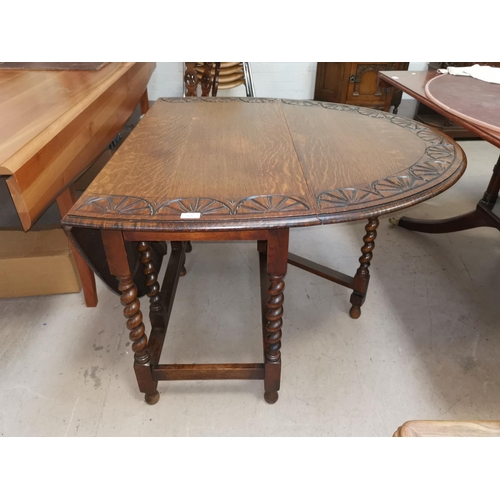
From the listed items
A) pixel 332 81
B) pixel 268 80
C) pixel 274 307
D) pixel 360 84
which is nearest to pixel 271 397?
pixel 274 307

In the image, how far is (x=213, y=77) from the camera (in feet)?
7.51

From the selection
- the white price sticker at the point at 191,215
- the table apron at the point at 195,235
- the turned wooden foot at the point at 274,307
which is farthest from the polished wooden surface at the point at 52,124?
the turned wooden foot at the point at 274,307

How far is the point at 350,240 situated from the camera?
2096 millimetres

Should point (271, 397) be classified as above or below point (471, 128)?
below

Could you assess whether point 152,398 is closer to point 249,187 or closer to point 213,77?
point 249,187

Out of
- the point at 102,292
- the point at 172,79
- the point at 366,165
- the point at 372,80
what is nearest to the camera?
the point at 366,165

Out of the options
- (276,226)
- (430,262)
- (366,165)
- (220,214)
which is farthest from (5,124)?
(430,262)

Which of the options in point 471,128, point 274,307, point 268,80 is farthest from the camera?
point 268,80

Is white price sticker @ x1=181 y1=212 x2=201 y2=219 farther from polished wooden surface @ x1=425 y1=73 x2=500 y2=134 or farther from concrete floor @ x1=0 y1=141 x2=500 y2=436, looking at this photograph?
polished wooden surface @ x1=425 y1=73 x2=500 y2=134

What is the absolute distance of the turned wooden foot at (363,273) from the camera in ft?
4.50

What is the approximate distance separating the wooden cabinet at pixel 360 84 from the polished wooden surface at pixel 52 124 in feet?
6.23

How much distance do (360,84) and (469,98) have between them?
71.6 inches

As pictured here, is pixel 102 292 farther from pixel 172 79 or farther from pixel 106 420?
pixel 172 79

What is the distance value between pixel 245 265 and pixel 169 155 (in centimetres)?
87
